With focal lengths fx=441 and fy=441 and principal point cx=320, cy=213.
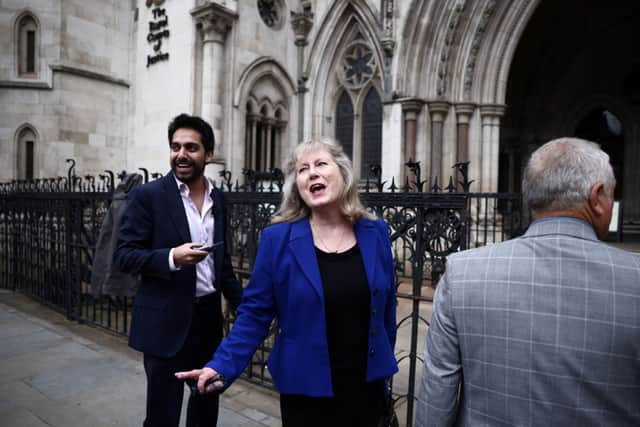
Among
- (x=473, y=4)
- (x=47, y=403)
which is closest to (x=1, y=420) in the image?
(x=47, y=403)

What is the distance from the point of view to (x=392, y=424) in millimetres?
2525

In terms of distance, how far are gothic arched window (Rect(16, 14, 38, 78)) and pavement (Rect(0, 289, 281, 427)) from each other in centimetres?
1016

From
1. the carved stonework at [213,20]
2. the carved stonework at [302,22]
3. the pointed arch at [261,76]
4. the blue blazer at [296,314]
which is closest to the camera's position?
the blue blazer at [296,314]

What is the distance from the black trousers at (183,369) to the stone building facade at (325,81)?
8076 mm

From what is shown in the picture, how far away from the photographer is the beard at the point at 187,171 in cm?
239

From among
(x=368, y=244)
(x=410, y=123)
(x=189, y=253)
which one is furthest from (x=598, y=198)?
(x=410, y=123)

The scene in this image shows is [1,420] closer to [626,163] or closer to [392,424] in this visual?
[392,424]

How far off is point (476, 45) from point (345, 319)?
370 inches

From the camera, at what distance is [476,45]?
9570 millimetres

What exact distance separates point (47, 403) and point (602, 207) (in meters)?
3.94

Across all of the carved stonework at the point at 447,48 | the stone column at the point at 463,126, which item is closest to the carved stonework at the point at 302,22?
the carved stonework at the point at 447,48

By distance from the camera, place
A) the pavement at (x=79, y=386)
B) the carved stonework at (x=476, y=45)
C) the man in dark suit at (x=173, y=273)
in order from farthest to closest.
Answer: the carved stonework at (x=476, y=45), the pavement at (x=79, y=386), the man in dark suit at (x=173, y=273)

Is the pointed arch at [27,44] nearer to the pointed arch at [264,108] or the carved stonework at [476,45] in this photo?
the pointed arch at [264,108]

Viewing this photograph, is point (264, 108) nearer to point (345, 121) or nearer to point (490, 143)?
point (345, 121)
